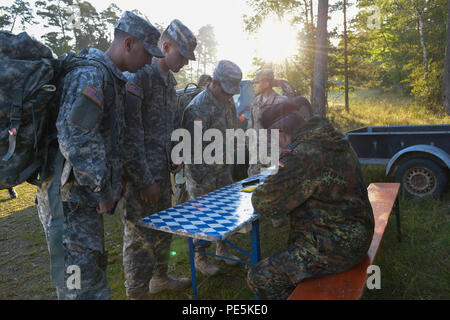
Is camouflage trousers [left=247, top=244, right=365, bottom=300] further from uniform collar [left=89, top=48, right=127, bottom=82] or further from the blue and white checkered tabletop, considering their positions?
uniform collar [left=89, top=48, right=127, bottom=82]

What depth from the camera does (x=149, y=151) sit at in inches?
106

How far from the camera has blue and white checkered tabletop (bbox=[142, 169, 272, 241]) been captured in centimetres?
205

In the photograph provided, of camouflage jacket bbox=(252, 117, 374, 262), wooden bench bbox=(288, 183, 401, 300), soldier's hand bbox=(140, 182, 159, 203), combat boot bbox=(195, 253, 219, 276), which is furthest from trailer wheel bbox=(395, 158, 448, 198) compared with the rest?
soldier's hand bbox=(140, 182, 159, 203)

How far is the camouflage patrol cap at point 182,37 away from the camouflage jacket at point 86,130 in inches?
37.3

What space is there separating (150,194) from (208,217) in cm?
55

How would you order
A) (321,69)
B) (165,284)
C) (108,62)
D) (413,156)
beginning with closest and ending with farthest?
(108,62), (165,284), (413,156), (321,69)

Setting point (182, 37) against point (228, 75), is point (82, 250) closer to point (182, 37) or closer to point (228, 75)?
point (182, 37)

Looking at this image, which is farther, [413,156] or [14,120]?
[413,156]

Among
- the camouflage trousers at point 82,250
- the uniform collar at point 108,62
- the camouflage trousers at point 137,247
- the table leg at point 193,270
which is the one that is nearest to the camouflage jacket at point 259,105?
the table leg at point 193,270

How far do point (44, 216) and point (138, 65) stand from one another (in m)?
1.14

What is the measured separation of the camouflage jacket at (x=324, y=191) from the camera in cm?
197

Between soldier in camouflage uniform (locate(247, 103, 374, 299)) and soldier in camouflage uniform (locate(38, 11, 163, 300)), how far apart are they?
3.40 ft

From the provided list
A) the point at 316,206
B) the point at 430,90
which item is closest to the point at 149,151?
the point at 316,206
